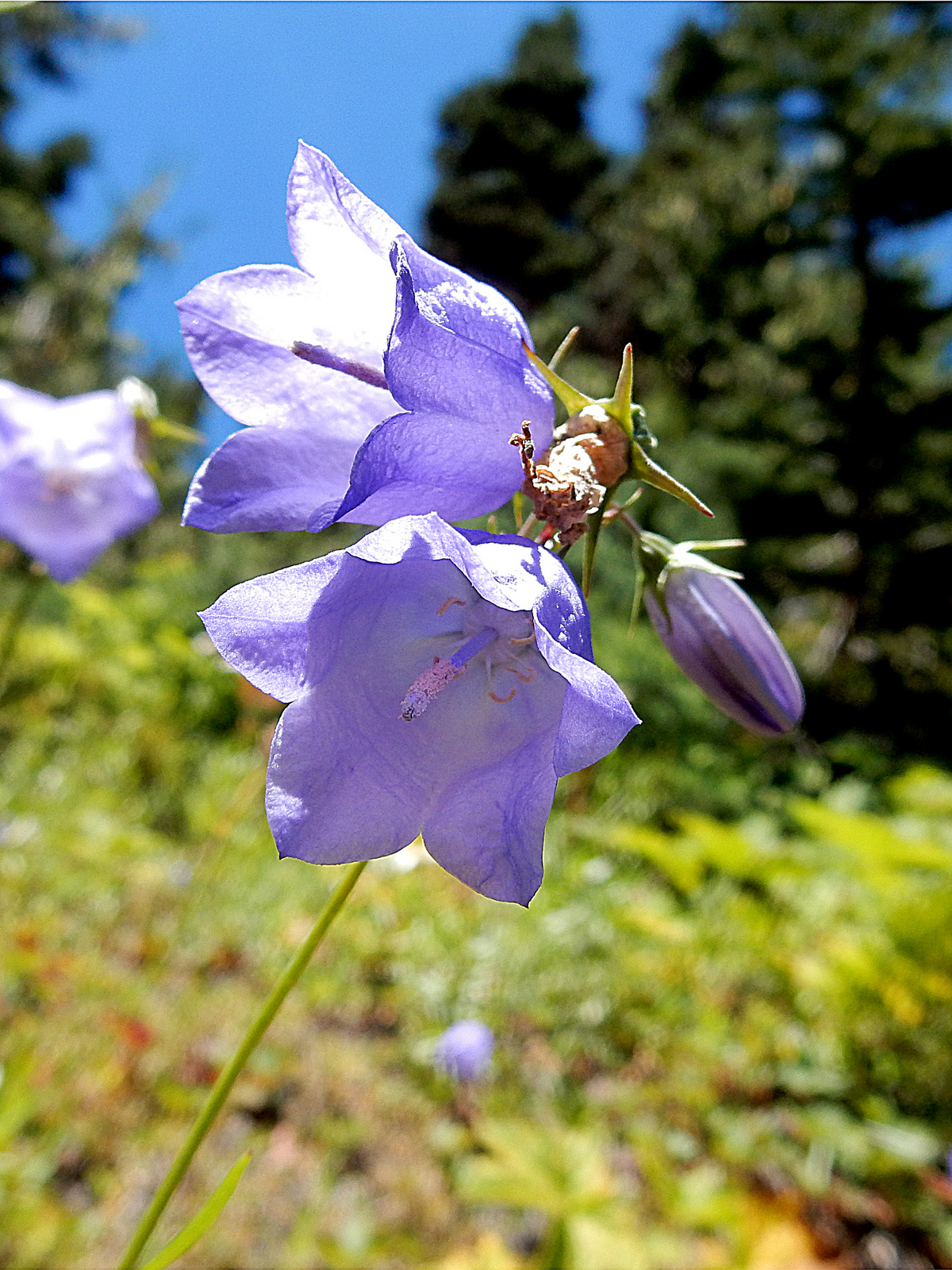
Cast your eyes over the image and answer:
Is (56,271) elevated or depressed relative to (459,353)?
depressed

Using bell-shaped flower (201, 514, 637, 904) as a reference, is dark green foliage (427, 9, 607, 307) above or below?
above

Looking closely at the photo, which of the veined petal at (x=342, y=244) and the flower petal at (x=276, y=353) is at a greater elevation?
the veined petal at (x=342, y=244)

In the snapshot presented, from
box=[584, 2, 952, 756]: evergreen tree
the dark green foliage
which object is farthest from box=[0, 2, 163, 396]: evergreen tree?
box=[584, 2, 952, 756]: evergreen tree

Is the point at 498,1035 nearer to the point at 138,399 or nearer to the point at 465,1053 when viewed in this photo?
the point at 465,1053

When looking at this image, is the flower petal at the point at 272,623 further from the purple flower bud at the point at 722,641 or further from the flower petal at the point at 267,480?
the purple flower bud at the point at 722,641

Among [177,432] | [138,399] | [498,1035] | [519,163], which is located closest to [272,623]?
[177,432]

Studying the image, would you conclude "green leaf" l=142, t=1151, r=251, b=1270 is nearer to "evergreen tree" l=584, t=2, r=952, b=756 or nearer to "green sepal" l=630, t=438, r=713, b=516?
"green sepal" l=630, t=438, r=713, b=516

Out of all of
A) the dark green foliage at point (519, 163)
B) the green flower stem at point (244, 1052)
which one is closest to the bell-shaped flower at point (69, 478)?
the green flower stem at point (244, 1052)
